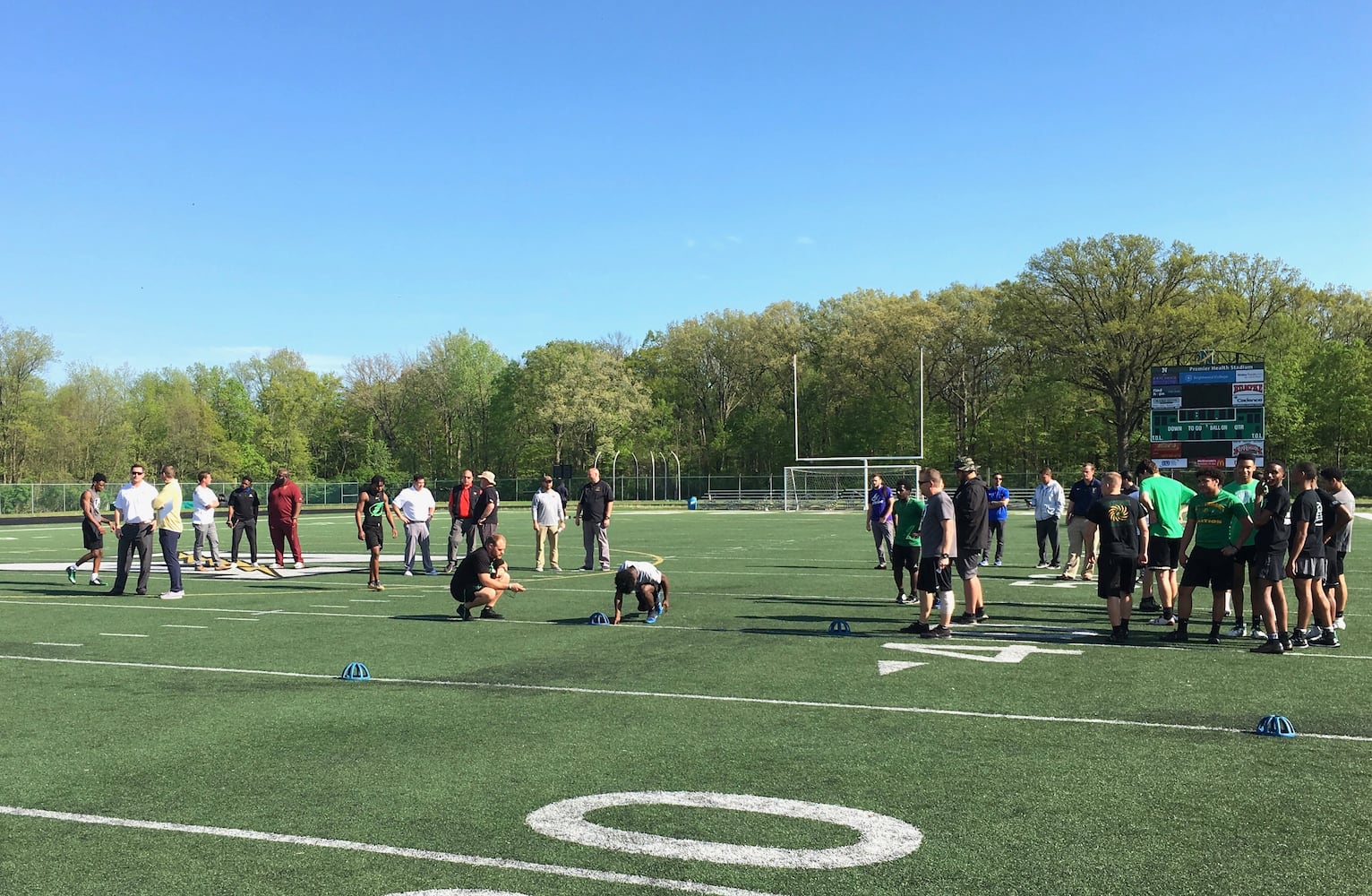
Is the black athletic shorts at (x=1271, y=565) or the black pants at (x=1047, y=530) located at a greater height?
the black athletic shorts at (x=1271, y=565)

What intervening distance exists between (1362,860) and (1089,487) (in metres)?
13.8

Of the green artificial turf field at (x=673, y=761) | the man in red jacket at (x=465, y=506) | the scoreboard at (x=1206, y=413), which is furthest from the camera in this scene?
the scoreboard at (x=1206, y=413)

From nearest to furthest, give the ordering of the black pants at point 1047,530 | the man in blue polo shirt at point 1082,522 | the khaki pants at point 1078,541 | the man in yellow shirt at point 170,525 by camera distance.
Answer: the man in yellow shirt at point 170,525 < the man in blue polo shirt at point 1082,522 < the khaki pants at point 1078,541 < the black pants at point 1047,530

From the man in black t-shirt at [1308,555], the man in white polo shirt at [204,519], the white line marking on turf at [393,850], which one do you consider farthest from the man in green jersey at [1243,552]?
the man in white polo shirt at [204,519]

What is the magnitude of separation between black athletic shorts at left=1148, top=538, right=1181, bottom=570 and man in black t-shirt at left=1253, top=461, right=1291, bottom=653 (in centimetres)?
140

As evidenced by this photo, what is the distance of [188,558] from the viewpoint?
80.1ft

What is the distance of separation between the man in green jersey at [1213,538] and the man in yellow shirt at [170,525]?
12947 mm

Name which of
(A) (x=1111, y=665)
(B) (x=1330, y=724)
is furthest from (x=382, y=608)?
(B) (x=1330, y=724)

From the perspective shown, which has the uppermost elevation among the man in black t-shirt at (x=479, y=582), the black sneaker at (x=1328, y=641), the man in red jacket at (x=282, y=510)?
the man in red jacket at (x=282, y=510)

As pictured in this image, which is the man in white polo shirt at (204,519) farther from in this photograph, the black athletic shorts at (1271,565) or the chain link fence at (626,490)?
the chain link fence at (626,490)

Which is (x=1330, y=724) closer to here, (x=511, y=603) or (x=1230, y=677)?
(x=1230, y=677)

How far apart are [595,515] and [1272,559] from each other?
11712 millimetres

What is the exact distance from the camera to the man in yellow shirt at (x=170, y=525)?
1591cm

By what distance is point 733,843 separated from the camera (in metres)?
5.07
